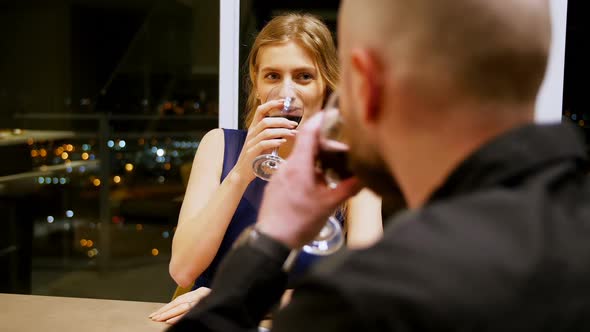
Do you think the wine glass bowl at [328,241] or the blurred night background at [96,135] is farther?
the blurred night background at [96,135]

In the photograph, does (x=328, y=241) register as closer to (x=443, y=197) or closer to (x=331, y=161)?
(x=331, y=161)

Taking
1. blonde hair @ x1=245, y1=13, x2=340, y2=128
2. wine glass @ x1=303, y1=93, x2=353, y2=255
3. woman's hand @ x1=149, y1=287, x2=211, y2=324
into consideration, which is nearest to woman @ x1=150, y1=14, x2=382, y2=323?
blonde hair @ x1=245, y1=13, x2=340, y2=128

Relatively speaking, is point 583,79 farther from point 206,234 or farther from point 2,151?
point 2,151

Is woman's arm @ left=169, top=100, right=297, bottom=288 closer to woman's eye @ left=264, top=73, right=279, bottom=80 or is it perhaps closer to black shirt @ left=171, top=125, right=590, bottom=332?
woman's eye @ left=264, top=73, right=279, bottom=80

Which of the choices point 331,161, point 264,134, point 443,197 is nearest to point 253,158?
point 264,134

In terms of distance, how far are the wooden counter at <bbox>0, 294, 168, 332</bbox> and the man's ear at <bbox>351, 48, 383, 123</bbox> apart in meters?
0.76

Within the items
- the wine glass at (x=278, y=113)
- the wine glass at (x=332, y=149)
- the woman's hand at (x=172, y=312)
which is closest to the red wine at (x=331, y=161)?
the wine glass at (x=332, y=149)

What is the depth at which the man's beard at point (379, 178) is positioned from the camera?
716 mm

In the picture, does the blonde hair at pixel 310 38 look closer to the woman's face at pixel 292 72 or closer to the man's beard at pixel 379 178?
the woman's face at pixel 292 72

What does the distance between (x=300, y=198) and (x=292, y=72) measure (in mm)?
963

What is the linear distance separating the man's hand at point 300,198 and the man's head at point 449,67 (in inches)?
6.5

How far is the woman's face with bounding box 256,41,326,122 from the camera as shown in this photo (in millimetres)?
1672

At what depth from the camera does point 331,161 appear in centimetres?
83

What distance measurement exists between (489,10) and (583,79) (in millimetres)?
2364
